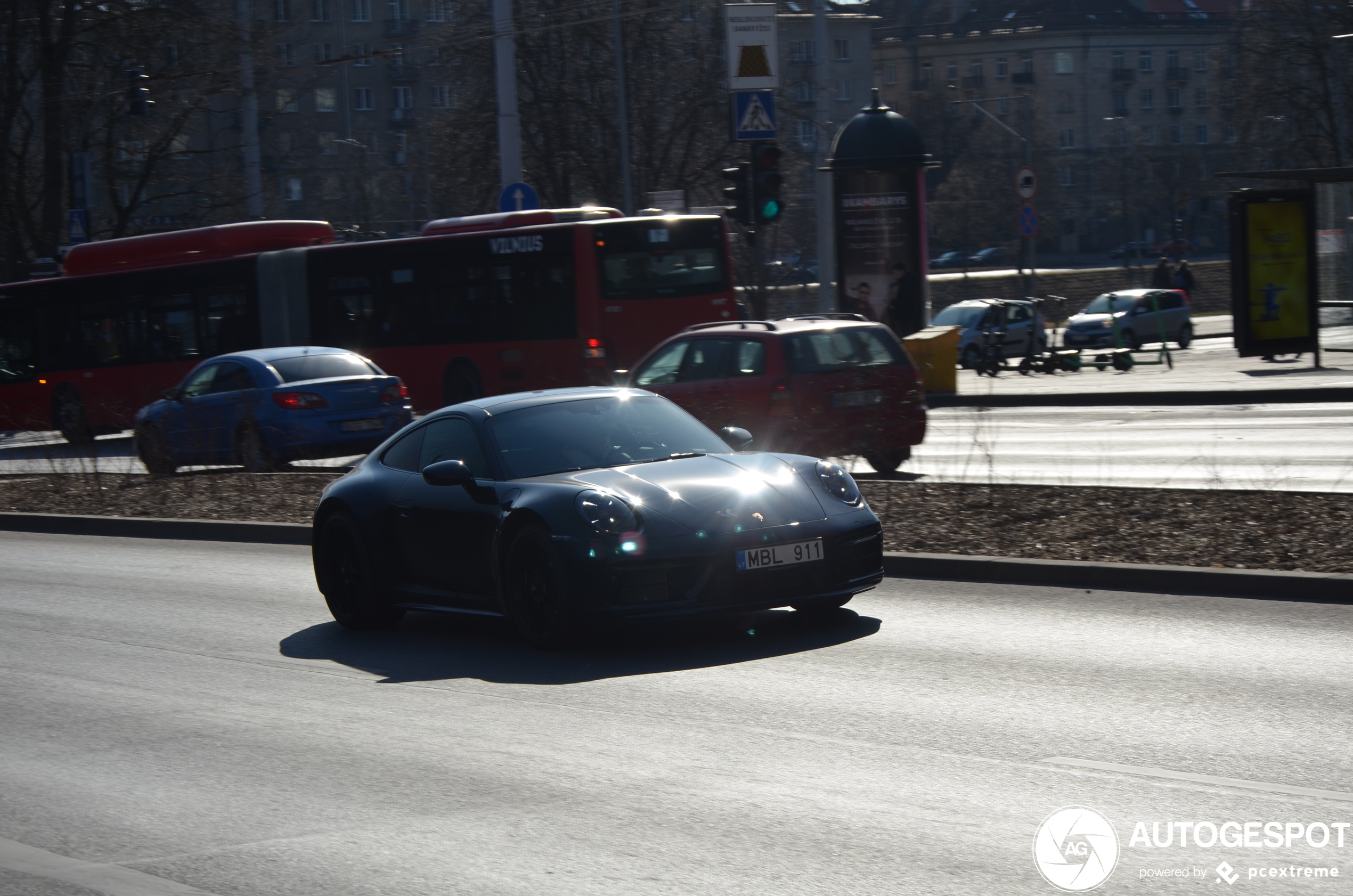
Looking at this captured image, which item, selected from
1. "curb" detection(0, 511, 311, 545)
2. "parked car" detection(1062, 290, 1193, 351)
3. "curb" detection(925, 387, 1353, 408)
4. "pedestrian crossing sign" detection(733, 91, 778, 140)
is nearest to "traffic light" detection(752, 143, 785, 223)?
"pedestrian crossing sign" detection(733, 91, 778, 140)

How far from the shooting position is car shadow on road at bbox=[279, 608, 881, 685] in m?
8.33

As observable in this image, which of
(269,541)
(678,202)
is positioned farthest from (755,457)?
(678,202)

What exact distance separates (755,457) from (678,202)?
935 inches

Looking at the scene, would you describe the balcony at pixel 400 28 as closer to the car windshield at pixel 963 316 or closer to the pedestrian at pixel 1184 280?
the pedestrian at pixel 1184 280

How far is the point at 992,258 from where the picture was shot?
102125 millimetres

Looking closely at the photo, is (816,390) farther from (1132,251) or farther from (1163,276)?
(1132,251)

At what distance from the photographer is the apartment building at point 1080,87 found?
108062 millimetres

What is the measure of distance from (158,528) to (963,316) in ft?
80.5

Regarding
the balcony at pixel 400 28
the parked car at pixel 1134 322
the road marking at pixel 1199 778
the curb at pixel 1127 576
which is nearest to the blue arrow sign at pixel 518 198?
the parked car at pixel 1134 322

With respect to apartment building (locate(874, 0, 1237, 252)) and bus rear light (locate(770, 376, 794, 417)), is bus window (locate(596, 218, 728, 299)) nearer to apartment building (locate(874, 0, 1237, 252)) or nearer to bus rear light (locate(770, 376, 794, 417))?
bus rear light (locate(770, 376, 794, 417))

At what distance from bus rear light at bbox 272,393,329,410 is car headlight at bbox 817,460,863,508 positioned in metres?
11.7

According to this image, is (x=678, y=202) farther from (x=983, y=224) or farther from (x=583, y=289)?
(x=983, y=224)

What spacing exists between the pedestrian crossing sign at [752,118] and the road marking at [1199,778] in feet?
49.2

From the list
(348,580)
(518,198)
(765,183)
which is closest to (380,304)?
(518,198)
